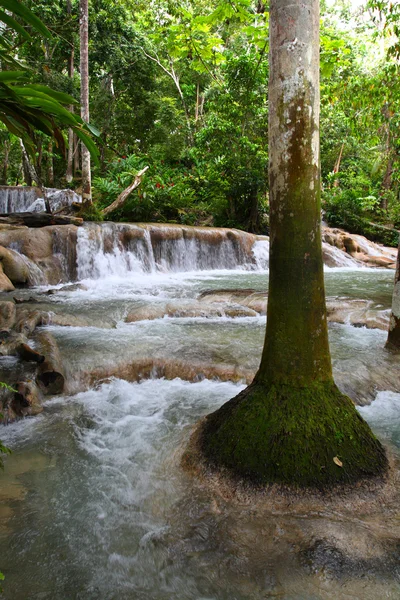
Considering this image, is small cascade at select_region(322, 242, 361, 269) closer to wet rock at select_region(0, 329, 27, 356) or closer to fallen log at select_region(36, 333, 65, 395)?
wet rock at select_region(0, 329, 27, 356)

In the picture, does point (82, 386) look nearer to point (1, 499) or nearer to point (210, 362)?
point (210, 362)

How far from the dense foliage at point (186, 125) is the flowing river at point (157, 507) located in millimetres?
8259

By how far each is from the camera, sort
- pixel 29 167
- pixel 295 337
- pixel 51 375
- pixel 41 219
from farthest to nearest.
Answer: pixel 29 167
pixel 41 219
pixel 51 375
pixel 295 337

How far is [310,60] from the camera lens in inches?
92.9

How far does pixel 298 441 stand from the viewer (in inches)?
93.3

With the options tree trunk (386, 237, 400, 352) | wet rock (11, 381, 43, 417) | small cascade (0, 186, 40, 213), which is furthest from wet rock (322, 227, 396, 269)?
wet rock (11, 381, 43, 417)

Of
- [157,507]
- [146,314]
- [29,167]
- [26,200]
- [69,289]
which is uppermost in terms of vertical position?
[29,167]

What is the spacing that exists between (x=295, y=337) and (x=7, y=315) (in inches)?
179

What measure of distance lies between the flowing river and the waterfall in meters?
5.82

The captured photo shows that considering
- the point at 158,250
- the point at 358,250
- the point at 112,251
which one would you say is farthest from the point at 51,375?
the point at 358,250

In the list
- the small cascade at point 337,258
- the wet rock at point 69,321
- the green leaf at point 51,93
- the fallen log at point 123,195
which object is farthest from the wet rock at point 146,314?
the small cascade at point 337,258

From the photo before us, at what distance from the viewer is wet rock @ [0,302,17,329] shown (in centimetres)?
546

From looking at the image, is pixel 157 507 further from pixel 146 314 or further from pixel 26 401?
pixel 146 314

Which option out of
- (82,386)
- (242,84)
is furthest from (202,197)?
(82,386)
